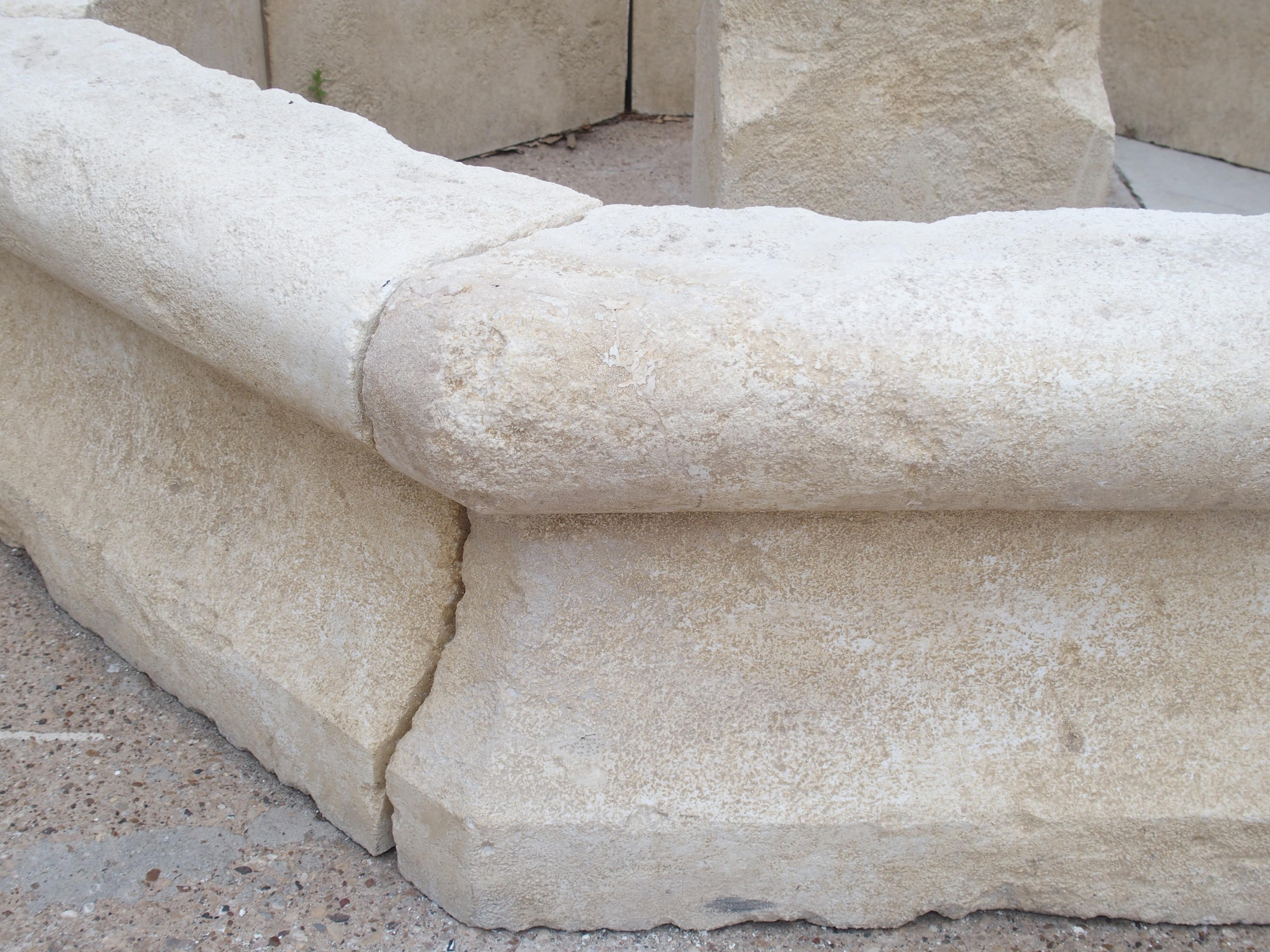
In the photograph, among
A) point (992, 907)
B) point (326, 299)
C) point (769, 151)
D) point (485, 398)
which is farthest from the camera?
point (769, 151)

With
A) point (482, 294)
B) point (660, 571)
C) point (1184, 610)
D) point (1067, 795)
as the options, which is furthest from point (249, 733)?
point (1184, 610)

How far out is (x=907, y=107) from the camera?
2.46 m

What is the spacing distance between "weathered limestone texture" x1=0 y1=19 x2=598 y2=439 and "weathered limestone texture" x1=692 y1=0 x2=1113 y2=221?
45.0 inches

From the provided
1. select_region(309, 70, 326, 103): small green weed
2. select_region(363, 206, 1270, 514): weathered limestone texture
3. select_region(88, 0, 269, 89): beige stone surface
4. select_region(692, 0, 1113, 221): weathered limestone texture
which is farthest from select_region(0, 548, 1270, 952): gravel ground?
select_region(309, 70, 326, 103): small green weed

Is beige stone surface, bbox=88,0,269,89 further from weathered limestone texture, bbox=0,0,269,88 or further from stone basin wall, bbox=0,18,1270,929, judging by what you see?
stone basin wall, bbox=0,18,1270,929

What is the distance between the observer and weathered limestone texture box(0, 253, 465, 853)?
1.33m

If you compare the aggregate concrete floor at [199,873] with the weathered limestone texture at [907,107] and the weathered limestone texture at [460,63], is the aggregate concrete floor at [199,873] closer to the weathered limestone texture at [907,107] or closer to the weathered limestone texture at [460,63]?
the weathered limestone texture at [907,107]

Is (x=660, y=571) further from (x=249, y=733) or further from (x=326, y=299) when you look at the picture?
(x=249, y=733)

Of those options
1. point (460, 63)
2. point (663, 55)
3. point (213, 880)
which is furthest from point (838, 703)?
point (663, 55)

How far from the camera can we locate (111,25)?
1.79 metres

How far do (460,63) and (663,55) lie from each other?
2.88 ft

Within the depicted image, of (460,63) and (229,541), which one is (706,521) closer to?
(229,541)

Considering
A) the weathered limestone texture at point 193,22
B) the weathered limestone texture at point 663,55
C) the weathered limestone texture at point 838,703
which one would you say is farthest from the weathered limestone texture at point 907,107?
the weathered limestone texture at point 663,55

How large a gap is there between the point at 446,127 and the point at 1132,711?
2.76m
